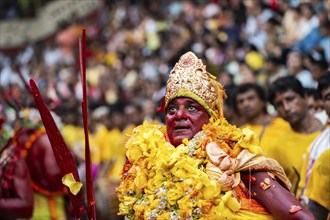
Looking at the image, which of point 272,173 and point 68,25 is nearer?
point 272,173

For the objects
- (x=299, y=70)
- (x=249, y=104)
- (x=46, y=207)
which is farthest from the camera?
(x=299, y=70)

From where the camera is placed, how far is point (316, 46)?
15422 mm

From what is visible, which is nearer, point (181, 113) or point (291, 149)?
point (181, 113)

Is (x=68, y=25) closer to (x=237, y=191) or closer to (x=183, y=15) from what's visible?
(x=183, y=15)

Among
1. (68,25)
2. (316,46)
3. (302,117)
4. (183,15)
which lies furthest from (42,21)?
(302,117)

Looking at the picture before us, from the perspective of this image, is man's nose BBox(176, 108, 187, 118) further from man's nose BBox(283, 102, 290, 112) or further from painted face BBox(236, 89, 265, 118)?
painted face BBox(236, 89, 265, 118)

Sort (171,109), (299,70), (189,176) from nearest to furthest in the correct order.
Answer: (189,176) < (171,109) < (299,70)

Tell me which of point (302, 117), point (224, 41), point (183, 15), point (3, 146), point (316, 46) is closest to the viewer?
point (3, 146)

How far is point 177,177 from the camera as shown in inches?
254

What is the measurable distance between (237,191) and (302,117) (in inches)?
142

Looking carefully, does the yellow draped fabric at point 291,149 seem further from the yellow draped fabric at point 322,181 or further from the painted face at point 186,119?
the painted face at point 186,119

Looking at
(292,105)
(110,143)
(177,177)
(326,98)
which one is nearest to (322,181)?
(326,98)

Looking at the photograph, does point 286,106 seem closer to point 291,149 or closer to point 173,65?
point 291,149

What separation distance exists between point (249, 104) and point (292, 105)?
1448 mm
